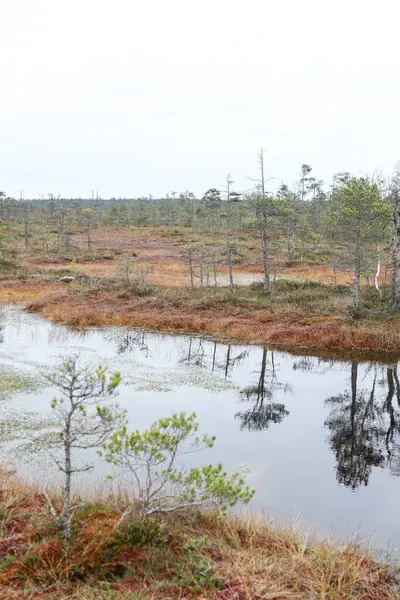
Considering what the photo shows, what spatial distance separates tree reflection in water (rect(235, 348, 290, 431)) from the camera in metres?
14.7

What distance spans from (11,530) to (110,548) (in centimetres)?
176

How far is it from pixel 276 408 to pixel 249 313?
42.2 feet

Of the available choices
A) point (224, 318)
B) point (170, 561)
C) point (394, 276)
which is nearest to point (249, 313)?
point (224, 318)

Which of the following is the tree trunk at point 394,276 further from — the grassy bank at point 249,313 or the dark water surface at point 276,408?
the dark water surface at point 276,408


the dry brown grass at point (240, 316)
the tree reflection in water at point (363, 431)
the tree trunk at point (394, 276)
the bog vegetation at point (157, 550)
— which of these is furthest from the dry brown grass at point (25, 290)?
the bog vegetation at point (157, 550)

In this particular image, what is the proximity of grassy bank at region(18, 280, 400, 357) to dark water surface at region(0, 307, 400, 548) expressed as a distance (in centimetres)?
178

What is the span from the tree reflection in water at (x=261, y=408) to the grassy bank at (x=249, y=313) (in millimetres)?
5698

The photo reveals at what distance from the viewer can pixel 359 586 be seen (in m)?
7.35

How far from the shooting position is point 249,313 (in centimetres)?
2852

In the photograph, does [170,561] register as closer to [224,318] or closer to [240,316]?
[224,318]

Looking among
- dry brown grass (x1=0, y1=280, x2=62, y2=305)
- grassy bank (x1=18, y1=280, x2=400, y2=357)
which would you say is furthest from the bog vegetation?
dry brown grass (x1=0, y1=280, x2=62, y2=305)

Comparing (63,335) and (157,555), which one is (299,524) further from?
(63,335)

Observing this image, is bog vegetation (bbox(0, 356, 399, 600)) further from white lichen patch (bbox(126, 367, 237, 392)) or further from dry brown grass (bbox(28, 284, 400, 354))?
dry brown grass (bbox(28, 284, 400, 354))

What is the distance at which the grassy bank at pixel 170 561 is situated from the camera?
6.63 m
